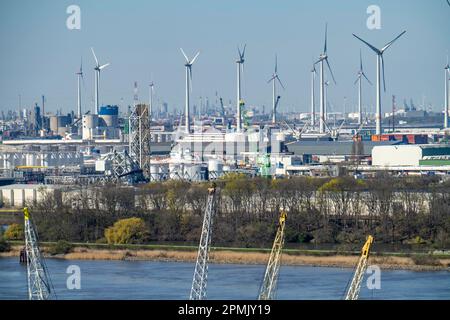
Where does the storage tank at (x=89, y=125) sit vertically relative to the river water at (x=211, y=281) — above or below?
above

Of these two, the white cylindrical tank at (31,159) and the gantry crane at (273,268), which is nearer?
the gantry crane at (273,268)

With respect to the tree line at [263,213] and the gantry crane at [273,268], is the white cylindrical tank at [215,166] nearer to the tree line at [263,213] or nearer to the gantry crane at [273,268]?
the tree line at [263,213]

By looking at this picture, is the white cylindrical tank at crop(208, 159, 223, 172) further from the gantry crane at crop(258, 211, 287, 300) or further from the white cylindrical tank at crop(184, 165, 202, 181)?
the gantry crane at crop(258, 211, 287, 300)

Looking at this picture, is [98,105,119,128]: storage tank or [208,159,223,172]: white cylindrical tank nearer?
[208,159,223,172]: white cylindrical tank

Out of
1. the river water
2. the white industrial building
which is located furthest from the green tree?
the white industrial building

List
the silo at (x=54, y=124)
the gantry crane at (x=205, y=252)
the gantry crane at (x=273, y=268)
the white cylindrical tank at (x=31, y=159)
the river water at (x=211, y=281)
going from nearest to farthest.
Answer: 1. the gantry crane at (x=273, y=268)
2. the gantry crane at (x=205, y=252)
3. the river water at (x=211, y=281)
4. the white cylindrical tank at (x=31, y=159)
5. the silo at (x=54, y=124)

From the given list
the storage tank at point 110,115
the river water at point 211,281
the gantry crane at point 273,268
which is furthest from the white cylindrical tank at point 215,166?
the storage tank at point 110,115
